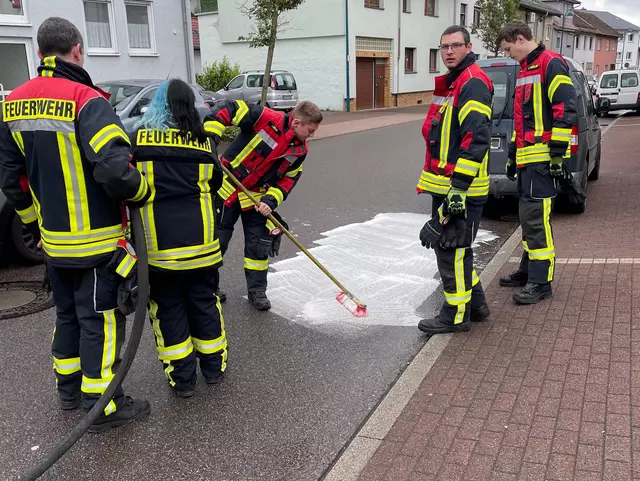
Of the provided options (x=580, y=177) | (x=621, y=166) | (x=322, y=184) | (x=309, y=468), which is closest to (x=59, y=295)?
(x=309, y=468)

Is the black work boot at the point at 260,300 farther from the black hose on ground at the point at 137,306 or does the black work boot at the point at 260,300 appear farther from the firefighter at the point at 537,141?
the firefighter at the point at 537,141

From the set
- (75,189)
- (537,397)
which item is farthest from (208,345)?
(537,397)

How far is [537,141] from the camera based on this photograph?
16.1ft

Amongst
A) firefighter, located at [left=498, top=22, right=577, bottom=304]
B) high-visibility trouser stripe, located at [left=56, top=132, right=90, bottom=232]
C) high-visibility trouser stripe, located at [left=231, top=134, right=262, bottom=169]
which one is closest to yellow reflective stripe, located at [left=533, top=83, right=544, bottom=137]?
firefighter, located at [left=498, top=22, right=577, bottom=304]

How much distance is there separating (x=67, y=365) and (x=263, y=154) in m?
2.07

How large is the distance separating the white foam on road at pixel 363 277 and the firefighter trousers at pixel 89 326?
173cm

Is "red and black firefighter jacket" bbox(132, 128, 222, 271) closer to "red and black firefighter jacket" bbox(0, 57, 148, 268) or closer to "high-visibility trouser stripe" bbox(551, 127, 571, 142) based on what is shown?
"red and black firefighter jacket" bbox(0, 57, 148, 268)

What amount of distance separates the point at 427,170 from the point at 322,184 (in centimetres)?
622

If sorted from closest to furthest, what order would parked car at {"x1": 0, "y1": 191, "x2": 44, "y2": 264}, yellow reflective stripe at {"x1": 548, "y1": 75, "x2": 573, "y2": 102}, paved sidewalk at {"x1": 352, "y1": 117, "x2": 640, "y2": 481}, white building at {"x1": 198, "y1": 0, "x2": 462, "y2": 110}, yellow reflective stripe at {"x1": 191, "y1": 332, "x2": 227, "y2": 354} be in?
paved sidewalk at {"x1": 352, "y1": 117, "x2": 640, "y2": 481} → yellow reflective stripe at {"x1": 191, "y1": 332, "x2": 227, "y2": 354} → yellow reflective stripe at {"x1": 548, "y1": 75, "x2": 573, "y2": 102} → parked car at {"x1": 0, "y1": 191, "x2": 44, "y2": 264} → white building at {"x1": 198, "y1": 0, "x2": 462, "y2": 110}

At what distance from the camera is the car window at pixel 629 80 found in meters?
24.5

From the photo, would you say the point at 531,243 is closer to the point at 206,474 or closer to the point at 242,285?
the point at 242,285

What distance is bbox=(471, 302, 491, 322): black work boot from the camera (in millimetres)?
4555

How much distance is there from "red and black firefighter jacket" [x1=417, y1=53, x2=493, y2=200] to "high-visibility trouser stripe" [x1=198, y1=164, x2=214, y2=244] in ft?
5.23

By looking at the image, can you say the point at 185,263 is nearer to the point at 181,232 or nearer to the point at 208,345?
the point at 181,232
